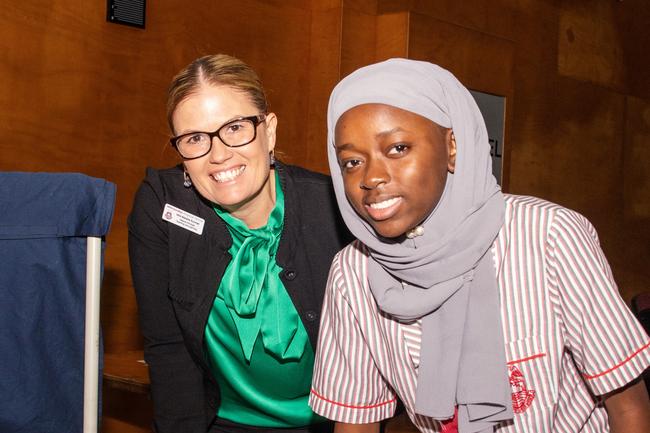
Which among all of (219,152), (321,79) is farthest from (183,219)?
(321,79)

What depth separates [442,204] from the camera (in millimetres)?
1461

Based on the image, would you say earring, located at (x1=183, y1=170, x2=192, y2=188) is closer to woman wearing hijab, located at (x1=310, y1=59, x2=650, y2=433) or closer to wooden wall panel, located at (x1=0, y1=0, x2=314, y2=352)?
woman wearing hijab, located at (x1=310, y1=59, x2=650, y2=433)

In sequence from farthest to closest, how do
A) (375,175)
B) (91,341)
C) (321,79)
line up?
(321,79) → (91,341) → (375,175)

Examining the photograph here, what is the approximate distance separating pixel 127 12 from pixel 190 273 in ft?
5.65

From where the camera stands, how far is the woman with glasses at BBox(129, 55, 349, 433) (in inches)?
74.2

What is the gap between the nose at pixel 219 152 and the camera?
1.85 m

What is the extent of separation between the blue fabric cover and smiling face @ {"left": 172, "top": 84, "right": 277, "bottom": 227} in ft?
0.72

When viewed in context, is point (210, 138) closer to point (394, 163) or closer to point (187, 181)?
point (187, 181)

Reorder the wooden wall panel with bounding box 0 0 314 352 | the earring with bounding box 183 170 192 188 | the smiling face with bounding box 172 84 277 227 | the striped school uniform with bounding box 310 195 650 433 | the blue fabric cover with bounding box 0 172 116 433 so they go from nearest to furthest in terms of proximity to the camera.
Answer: the striped school uniform with bounding box 310 195 650 433, the blue fabric cover with bounding box 0 172 116 433, the smiling face with bounding box 172 84 277 227, the earring with bounding box 183 170 192 188, the wooden wall panel with bounding box 0 0 314 352

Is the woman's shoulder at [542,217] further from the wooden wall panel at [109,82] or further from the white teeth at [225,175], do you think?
the wooden wall panel at [109,82]

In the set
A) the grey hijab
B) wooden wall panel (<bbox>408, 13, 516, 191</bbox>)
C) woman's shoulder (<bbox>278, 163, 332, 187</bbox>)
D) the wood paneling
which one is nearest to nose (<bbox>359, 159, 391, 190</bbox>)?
the grey hijab

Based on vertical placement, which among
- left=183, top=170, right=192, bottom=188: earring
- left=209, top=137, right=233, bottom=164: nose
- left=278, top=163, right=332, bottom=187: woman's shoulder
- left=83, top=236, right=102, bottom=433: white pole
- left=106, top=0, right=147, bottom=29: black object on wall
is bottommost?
left=83, top=236, right=102, bottom=433: white pole

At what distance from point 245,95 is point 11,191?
57cm

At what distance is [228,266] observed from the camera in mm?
1933
